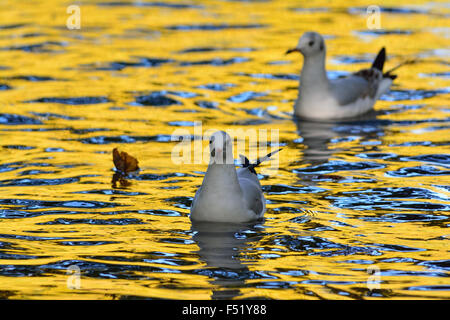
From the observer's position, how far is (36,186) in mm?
9500

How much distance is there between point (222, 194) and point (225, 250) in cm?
67

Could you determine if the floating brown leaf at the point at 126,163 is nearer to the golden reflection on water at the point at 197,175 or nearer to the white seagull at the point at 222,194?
the golden reflection on water at the point at 197,175

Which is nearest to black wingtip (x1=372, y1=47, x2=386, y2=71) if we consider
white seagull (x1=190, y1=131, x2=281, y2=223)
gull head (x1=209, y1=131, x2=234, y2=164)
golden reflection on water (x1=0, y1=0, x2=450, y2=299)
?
golden reflection on water (x1=0, y1=0, x2=450, y2=299)

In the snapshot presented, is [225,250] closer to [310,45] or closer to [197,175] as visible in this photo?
[197,175]

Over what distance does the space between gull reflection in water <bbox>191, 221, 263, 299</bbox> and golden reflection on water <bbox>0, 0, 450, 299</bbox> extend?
0.02 metres

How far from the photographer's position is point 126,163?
33.1 feet

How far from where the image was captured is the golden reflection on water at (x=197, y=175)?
22.7 ft

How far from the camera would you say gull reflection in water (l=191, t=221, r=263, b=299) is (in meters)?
6.72

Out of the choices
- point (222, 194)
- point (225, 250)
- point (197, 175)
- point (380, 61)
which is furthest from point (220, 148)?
point (380, 61)

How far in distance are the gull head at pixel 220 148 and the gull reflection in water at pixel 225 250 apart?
641mm

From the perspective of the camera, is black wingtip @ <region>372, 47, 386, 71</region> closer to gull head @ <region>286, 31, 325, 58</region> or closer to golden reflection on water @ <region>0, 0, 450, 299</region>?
golden reflection on water @ <region>0, 0, 450, 299</region>

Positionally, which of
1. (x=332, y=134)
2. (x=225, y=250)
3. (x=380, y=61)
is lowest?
(x=225, y=250)
